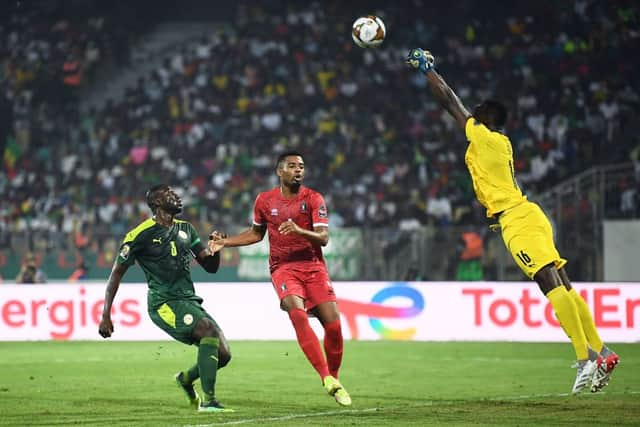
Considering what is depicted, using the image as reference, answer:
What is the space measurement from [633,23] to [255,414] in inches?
822

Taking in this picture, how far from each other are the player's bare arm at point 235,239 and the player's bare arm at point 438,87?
2.23 meters

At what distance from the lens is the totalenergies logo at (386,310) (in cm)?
2008

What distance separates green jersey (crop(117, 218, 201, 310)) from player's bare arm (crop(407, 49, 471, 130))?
106 inches

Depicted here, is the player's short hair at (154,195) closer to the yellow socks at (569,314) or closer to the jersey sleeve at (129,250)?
the jersey sleeve at (129,250)

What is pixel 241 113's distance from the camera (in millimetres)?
31438

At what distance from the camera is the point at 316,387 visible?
13.1 meters

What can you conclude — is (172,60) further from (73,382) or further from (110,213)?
(73,382)

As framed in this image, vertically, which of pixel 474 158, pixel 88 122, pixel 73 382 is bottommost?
pixel 73 382

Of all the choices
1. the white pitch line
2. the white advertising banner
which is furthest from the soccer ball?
the white advertising banner

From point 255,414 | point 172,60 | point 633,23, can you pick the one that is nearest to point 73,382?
point 255,414

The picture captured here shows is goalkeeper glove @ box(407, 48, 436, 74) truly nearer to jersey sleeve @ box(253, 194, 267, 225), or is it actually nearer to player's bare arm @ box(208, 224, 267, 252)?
jersey sleeve @ box(253, 194, 267, 225)

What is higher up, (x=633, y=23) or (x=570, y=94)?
(x=633, y=23)

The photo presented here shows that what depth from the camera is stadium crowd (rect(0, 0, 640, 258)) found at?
89.9ft

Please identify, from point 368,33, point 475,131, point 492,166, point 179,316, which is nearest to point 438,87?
point 475,131
